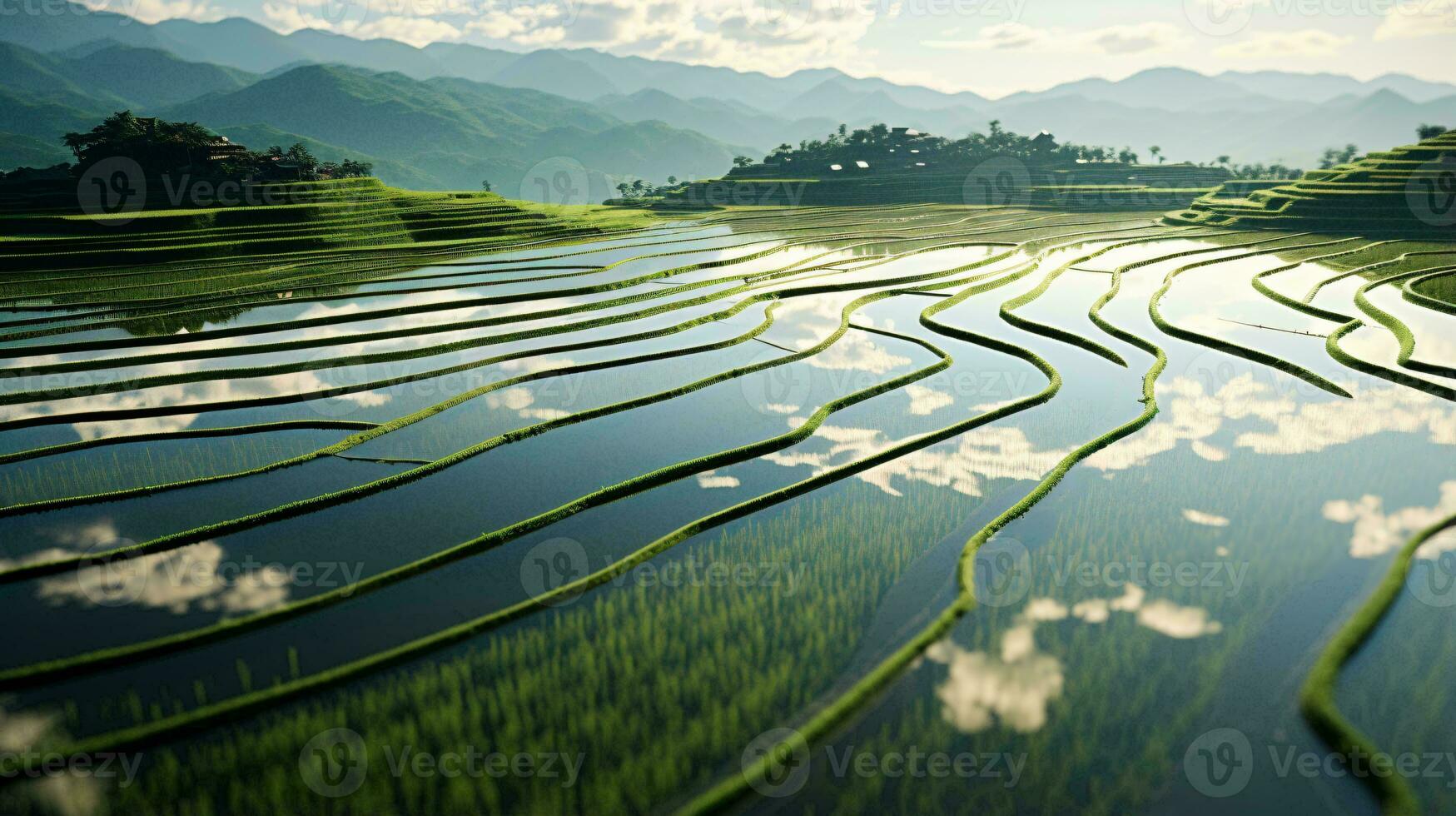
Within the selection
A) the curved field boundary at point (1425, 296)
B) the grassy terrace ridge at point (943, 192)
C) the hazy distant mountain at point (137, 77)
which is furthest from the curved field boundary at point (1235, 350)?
the hazy distant mountain at point (137, 77)

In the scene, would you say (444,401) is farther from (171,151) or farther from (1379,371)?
(171,151)

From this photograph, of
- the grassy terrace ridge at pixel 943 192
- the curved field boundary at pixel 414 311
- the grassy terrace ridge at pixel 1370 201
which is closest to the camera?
the curved field boundary at pixel 414 311

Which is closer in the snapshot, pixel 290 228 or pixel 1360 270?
pixel 1360 270


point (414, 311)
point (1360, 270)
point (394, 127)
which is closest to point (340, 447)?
point (414, 311)

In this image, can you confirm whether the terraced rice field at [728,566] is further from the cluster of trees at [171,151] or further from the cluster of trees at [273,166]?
the cluster of trees at [171,151]

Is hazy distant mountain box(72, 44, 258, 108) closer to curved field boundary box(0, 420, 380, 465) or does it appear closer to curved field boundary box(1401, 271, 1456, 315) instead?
curved field boundary box(0, 420, 380, 465)

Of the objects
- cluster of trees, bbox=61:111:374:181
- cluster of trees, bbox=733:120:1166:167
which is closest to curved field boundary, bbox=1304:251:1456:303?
cluster of trees, bbox=61:111:374:181
